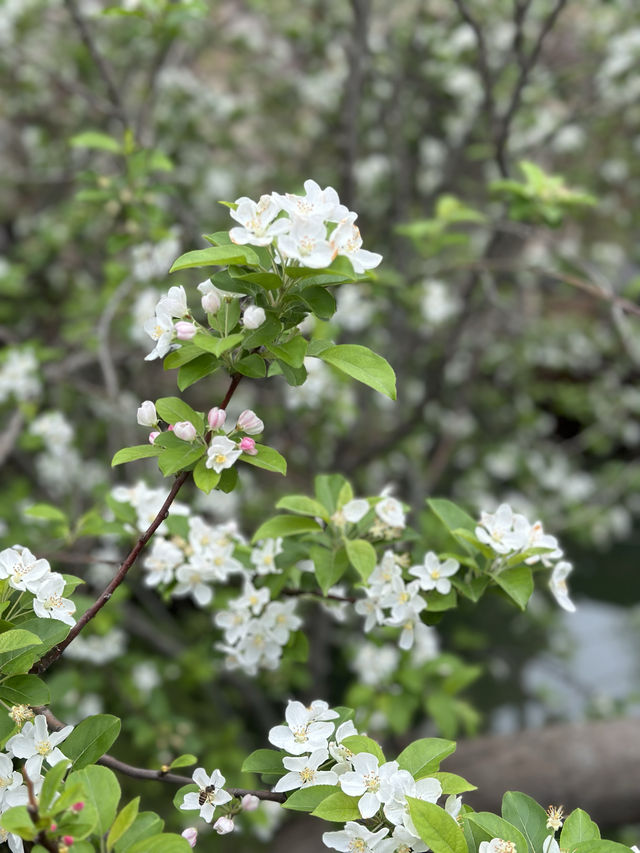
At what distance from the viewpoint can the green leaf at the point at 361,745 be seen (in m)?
0.93

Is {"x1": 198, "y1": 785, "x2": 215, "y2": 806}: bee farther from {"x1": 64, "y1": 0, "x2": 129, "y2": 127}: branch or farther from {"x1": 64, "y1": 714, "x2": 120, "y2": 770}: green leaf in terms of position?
{"x1": 64, "y1": 0, "x2": 129, "y2": 127}: branch

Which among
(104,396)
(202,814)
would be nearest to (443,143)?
(104,396)

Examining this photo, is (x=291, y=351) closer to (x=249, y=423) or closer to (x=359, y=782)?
(x=249, y=423)

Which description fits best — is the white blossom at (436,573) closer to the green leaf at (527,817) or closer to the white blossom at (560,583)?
the white blossom at (560,583)

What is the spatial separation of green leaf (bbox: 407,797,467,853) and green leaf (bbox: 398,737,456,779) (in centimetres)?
10

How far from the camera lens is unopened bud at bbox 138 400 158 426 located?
1.00 meters

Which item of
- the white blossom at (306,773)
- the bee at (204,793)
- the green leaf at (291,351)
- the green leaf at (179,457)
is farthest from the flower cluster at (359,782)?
the green leaf at (291,351)

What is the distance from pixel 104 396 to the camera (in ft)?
8.49

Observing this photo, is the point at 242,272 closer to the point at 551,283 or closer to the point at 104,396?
the point at 104,396

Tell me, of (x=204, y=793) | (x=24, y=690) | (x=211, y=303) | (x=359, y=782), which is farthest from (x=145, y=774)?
(x=211, y=303)

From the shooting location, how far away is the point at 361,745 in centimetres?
93

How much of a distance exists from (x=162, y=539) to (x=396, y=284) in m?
1.20

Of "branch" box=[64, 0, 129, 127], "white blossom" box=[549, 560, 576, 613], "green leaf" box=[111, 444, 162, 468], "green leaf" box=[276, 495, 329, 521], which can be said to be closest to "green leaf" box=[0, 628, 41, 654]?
"green leaf" box=[111, 444, 162, 468]

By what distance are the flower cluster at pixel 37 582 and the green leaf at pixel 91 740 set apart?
13cm
